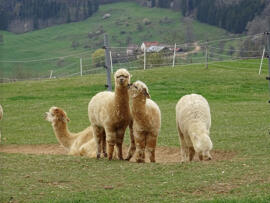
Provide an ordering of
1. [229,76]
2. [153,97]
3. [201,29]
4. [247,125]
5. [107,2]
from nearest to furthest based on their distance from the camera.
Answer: [247,125], [153,97], [229,76], [201,29], [107,2]

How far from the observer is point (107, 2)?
15325 cm

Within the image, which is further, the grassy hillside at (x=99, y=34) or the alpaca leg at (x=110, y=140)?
the grassy hillside at (x=99, y=34)

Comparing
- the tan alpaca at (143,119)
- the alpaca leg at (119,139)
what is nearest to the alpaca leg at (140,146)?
the tan alpaca at (143,119)

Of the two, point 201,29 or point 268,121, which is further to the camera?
point 201,29

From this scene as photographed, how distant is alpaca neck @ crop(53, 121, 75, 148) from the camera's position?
13.8m

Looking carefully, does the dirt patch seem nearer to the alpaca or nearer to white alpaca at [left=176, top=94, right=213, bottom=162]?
white alpaca at [left=176, top=94, right=213, bottom=162]

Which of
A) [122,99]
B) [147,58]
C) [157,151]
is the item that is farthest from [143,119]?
[147,58]

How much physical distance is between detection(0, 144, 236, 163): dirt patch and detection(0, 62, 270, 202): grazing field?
0.05 meters

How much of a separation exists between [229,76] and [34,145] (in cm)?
1689

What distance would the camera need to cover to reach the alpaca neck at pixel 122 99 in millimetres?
10523

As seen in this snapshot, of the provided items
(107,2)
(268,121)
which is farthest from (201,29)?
(268,121)

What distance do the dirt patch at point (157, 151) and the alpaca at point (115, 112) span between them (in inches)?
62.5

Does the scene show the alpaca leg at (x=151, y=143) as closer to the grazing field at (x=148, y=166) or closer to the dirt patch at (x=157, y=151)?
the grazing field at (x=148, y=166)

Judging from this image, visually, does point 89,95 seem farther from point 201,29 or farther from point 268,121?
point 201,29
